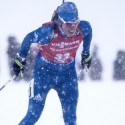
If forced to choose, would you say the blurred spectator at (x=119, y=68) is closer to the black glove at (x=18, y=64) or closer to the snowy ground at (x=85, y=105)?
the snowy ground at (x=85, y=105)

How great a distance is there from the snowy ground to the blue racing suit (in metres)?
1.10

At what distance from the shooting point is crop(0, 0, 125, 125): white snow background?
723 cm

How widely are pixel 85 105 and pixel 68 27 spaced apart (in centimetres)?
275

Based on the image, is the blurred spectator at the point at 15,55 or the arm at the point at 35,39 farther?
the blurred spectator at the point at 15,55

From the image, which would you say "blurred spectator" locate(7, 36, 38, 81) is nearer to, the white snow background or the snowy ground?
the white snow background

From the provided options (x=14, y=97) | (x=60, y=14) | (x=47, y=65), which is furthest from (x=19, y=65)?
(x=14, y=97)

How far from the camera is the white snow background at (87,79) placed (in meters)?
7.23

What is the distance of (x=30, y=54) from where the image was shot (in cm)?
1135

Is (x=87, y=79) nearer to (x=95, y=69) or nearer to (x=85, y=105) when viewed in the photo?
(x=95, y=69)

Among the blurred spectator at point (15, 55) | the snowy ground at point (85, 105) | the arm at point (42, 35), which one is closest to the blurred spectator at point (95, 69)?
the snowy ground at point (85, 105)

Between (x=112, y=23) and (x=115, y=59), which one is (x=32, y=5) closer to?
(x=112, y=23)

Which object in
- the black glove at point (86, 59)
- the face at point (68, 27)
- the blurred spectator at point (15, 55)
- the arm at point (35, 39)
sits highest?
the face at point (68, 27)

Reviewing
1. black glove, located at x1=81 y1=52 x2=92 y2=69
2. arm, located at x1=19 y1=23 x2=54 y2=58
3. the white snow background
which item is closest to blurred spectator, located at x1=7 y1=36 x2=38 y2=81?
the white snow background

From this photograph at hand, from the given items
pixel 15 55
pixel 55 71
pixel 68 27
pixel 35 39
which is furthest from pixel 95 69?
pixel 68 27
